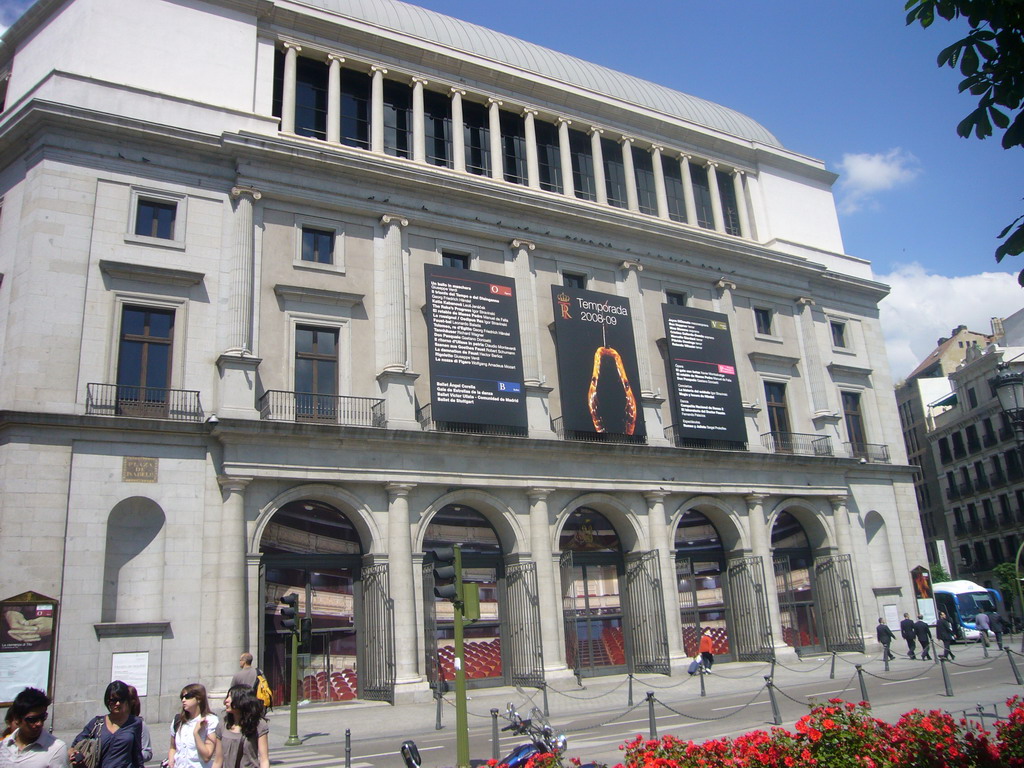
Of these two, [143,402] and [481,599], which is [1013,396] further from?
[143,402]

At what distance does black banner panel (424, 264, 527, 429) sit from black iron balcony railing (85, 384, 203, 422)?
7461 mm

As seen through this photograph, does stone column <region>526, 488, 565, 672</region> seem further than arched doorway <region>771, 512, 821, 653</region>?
No

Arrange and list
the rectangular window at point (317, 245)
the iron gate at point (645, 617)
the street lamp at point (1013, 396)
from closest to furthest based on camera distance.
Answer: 1. the street lamp at point (1013, 396)
2. the rectangular window at point (317, 245)
3. the iron gate at point (645, 617)

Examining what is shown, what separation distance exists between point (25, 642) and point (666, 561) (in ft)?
66.4

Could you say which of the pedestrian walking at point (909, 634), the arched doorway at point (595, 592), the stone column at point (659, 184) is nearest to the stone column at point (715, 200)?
the stone column at point (659, 184)

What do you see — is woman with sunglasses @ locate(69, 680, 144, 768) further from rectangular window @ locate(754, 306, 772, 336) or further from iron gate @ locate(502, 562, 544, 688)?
rectangular window @ locate(754, 306, 772, 336)

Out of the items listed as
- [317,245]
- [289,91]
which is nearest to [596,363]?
[317,245]

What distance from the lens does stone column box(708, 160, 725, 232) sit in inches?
1512

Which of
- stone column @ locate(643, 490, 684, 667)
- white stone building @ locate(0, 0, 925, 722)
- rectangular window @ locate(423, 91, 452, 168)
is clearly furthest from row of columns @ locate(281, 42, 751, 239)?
stone column @ locate(643, 490, 684, 667)

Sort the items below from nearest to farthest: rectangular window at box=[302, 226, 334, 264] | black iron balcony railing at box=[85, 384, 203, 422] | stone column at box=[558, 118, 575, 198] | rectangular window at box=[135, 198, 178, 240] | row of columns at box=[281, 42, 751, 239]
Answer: black iron balcony railing at box=[85, 384, 203, 422]
rectangular window at box=[135, 198, 178, 240]
rectangular window at box=[302, 226, 334, 264]
row of columns at box=[281, 42, 751, 239]
stone column at box=[558, 118, 575, 198]

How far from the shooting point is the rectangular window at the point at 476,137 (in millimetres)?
33594

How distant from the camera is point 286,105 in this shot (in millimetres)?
29656

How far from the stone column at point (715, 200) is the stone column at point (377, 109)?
15987mm

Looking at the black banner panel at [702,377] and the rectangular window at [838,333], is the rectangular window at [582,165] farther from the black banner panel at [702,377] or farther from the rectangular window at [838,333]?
the rectangular window at [838,333]
